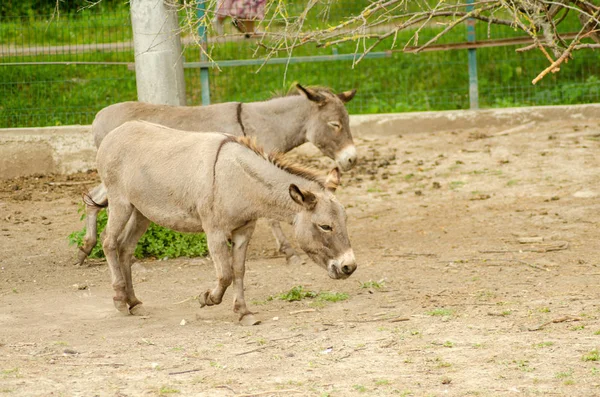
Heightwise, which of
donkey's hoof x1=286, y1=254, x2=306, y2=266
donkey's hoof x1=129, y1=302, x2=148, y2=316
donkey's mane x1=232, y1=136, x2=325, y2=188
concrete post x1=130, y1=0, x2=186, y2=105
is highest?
concrete post x1=130, y1=0, x2=186, y2=105

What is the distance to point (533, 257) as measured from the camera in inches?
309

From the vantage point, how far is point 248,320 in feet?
20.7

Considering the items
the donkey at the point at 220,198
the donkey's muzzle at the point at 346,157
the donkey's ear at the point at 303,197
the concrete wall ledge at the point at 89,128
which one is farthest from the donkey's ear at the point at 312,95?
the concrete wall ledge at the point at 89,128

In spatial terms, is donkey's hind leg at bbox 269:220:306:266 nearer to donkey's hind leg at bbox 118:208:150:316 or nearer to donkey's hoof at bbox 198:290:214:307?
donkey's hind leg at bbox 118:208:150:316

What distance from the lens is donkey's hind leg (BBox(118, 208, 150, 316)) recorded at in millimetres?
6832

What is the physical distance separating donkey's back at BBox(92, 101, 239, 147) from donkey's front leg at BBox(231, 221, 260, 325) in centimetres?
223

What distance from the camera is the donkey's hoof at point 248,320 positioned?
631 cm

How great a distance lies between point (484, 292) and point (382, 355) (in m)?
1.69

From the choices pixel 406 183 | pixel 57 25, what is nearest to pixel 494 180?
pixel 406 183

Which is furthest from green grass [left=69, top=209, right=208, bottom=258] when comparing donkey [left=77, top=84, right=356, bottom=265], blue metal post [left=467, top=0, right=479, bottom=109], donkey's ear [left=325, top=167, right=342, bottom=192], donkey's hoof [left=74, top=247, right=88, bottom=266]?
blue metal post [left=467, top=0, right=479, bottom=109]

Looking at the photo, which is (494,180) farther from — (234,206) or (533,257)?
(234,206)

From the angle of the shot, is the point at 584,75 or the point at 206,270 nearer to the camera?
the point at 206,270

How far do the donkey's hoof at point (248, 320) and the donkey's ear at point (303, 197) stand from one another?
87 cm

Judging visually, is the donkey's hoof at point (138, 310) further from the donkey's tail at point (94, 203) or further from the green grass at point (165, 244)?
the green grass at point (165, 244)
